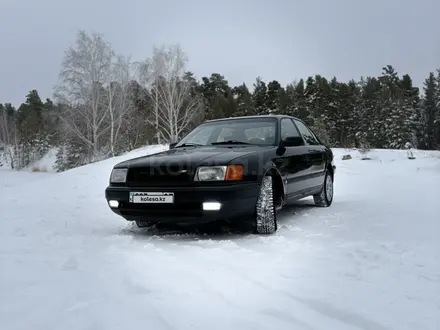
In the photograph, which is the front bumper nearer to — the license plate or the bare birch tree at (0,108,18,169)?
the license plate

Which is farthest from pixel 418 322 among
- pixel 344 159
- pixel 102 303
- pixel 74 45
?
pixel 74 45

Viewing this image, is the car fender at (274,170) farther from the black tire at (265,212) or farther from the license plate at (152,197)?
the license plate at (152,197)

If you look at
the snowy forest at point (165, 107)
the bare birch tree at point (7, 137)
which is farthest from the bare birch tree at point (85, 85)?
the bare birch tree at point (7, 137)

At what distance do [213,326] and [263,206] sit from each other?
6.90 ft

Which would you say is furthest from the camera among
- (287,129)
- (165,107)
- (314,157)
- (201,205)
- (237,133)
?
(165,107)

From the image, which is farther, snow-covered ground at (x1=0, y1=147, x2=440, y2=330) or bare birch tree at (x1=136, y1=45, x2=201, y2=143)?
bare birch tree at (x1=136, y1=45, x2=201, y2=143)

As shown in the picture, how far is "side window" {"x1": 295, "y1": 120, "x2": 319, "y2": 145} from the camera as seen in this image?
5.79m

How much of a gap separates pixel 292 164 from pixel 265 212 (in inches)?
40.4

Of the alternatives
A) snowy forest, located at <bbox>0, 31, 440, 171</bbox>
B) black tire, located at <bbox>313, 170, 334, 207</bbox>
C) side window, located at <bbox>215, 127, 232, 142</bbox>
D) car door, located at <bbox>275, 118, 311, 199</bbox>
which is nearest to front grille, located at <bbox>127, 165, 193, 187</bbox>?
car door, located at <bbox>275, 118, 311, 199</bbox>

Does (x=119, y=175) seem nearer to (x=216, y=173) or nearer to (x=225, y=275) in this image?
(x=216, y=173)

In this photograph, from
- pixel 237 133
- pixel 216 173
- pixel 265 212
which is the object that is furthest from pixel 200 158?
pixel 237 133

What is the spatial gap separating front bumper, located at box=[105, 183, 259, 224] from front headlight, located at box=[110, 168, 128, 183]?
27 centimetres

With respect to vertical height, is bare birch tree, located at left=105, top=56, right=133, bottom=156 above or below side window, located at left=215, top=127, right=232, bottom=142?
above

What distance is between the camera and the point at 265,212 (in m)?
3.98
